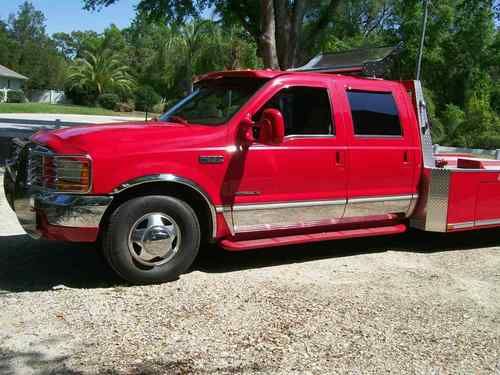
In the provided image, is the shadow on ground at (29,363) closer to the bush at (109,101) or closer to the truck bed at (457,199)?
the truck bed at (457,199)

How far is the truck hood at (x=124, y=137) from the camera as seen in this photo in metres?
4.77

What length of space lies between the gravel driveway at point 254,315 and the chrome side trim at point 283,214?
→ 0.46m

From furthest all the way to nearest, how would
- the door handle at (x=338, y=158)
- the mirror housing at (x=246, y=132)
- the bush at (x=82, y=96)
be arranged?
the bush at (x=82, y=96) < the door handle at (x=338, y=158) < the mirror housing at (x=246, y=132)

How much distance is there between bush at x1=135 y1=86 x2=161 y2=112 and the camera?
59.3 metres

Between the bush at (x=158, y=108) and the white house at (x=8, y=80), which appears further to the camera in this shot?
the white house at (x=8, y=80)

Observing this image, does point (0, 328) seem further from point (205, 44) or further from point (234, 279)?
point (205, 44)

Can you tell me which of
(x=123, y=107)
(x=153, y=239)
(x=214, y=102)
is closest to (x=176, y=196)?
(x=153, y=239)

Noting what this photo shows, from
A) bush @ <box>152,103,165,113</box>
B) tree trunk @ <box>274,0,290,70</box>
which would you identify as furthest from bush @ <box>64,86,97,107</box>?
tree trunk @ <box>274,0,290,70</box>

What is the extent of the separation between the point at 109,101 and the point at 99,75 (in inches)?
221

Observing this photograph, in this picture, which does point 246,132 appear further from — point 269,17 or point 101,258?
point 269,17

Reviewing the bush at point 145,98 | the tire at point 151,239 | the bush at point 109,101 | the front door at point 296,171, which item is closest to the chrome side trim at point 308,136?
the front door at point 296,171

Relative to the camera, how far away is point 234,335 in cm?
414

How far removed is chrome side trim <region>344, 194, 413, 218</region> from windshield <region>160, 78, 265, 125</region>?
1495mm

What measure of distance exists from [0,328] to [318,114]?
3402mm
